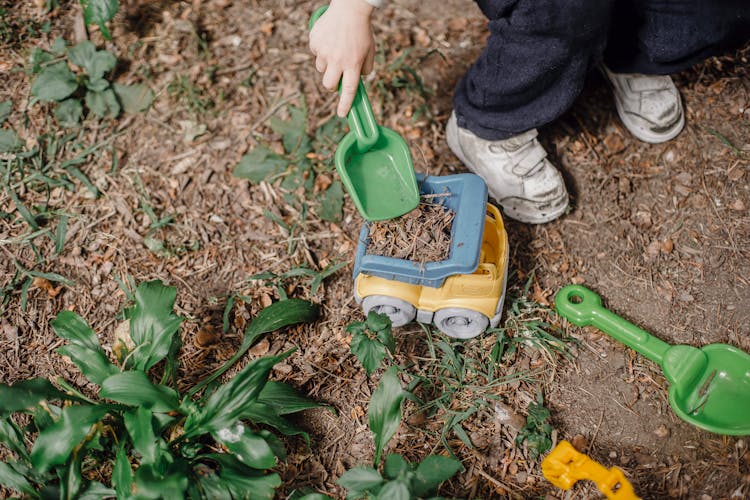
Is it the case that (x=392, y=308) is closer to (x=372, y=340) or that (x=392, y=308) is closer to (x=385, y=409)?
(x=372, y=340)

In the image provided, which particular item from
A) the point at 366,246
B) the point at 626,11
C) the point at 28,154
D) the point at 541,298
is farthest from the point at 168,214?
the point at 626,11

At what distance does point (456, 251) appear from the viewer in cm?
165

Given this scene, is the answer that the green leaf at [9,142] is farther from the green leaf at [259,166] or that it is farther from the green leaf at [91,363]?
the green leaf at [91,363]

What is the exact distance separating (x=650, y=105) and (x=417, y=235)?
3.68ft

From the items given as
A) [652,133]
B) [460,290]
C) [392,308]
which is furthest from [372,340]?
[652,133]

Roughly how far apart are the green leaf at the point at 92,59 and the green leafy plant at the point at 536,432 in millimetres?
1999

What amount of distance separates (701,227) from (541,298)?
635 mm

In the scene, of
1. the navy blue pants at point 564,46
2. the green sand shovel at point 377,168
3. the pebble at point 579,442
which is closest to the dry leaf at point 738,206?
the navy blue pants at point 564,46

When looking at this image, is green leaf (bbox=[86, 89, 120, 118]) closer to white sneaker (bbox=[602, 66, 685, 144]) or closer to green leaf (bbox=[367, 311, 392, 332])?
green leaf (bbox=[367, 311, 392, 332])

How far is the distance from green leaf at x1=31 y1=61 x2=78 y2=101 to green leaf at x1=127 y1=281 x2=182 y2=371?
1050mm

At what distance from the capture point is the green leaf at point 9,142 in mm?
2314

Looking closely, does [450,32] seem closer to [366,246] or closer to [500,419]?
[366,246]

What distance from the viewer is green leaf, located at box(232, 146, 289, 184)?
2287 millimetres

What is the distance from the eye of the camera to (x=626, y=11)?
1996 mm
